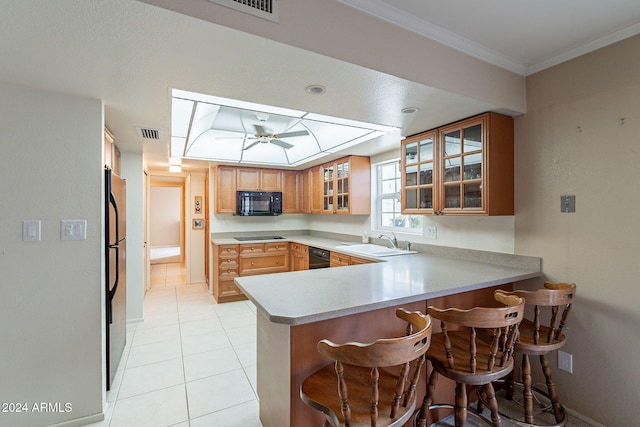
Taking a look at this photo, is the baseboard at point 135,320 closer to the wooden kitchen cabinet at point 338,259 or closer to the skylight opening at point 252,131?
the skylight opening at point 252,131

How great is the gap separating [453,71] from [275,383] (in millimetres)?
2190

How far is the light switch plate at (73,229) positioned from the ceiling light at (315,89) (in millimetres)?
1697

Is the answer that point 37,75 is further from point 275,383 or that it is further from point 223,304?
point 223,304

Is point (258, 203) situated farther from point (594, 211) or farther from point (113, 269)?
point (594, 211)

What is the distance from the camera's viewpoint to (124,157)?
3.54 meters

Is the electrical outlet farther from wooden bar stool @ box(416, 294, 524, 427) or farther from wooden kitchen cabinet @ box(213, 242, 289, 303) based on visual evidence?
wooden kitchen cabinet @ box(213, 242, 289, 303)

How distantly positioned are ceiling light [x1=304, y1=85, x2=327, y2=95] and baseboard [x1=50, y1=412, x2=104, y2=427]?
252cm

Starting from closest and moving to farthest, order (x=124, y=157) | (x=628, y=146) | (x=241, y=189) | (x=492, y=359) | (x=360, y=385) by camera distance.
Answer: (x=360, y=385)
(x=492, y=359)
(x=628, y=146)
(x=124, y=157)
(x=241, y=189)

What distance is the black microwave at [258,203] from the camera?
16.3 ft

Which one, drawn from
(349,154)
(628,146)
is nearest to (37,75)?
(349,154)

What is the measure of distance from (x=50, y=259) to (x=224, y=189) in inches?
124

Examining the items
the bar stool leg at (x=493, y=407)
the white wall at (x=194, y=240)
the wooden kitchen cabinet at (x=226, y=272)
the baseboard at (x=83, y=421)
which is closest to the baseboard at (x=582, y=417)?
the bar stool leg at (x=493, y=407)

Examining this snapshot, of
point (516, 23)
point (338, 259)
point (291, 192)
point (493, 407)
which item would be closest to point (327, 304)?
point (493, 407)

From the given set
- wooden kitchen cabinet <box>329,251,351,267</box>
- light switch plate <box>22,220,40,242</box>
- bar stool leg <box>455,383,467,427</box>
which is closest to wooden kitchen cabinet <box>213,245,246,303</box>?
wooden kitchen cabinet <box>329,251,351,267</box>
